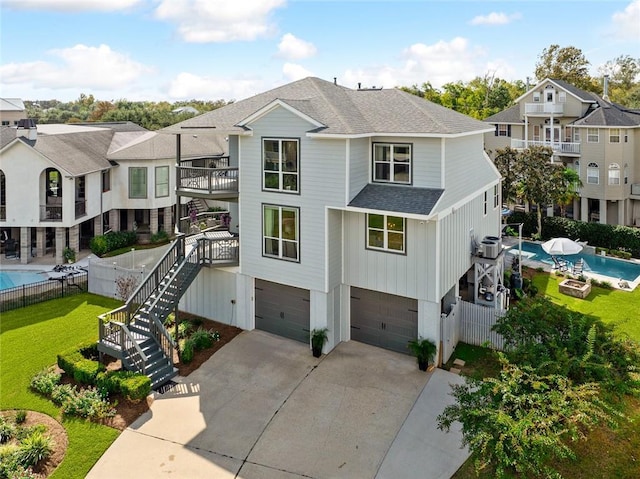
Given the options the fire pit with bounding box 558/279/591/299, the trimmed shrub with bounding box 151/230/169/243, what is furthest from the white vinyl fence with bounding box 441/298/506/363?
the trimmed shrub with bounding box 151/230/169/243

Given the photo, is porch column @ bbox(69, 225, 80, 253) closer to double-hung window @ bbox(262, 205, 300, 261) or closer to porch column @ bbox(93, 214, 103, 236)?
porch column @ bbox(93, 214, 103, 236)

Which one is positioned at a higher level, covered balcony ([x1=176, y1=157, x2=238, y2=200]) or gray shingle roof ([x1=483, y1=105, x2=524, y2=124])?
gray shingle roof ([x1=483, y1=105, x2=524, y2=124])

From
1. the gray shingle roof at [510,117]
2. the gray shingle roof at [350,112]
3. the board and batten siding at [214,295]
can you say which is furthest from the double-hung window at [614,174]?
the board and batten siding at [214,295]

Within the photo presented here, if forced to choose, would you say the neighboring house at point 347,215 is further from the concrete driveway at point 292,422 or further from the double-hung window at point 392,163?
the concrete driveway at point 292,422

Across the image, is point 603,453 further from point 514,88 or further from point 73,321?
point 514,88

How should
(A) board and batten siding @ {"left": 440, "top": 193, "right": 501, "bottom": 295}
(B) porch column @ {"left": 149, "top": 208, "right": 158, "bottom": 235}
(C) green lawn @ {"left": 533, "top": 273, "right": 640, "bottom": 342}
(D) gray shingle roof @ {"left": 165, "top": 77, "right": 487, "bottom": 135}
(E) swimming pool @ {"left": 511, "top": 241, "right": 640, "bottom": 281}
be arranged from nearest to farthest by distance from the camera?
1. (A) board and batten siding @ {"left": 440, "top": 193, "right": 501, "bottom": 295}
2. (D) gray shingle roof @ {"left": 165, "top": 77, "right": 487, "bottom": 135}
3. (C) green lawn @ {"left": 533, "top": 273, "right": 640, "bottom": 342}
4. (E) swimming pool @ {"left": 511, "top": 241, "right": 640, "bottom": 281}
5. (B) porch column @ {"left": 149, "top": 208, "right": 158, "bottom": 235}
